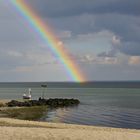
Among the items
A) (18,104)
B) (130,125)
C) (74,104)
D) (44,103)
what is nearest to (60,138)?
(130,125)

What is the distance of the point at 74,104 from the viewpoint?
103 metres

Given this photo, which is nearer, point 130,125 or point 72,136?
point 72,136

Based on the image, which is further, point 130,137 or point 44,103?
point 44,103

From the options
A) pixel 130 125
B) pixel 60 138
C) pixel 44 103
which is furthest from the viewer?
pixel 44 103

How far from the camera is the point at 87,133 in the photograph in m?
32.1

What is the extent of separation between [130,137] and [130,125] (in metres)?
25.8

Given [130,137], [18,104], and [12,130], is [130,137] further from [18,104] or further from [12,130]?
[18,104]

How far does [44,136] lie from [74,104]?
242ft

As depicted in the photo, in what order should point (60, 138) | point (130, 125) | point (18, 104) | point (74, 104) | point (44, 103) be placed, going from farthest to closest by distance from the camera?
point (74, 104) → point (44, 103) → point (18, 104) → point (130, 125) → point (60, 138)

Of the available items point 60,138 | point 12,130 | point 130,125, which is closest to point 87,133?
point 60,138

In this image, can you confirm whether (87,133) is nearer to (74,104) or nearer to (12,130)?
(12,130)

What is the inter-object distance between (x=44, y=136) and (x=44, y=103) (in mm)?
65822

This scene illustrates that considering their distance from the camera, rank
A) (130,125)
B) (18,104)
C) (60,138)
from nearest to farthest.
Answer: (60,138) < (130,125) < (18,104)

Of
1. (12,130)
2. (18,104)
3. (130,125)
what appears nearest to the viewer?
(12,130)
